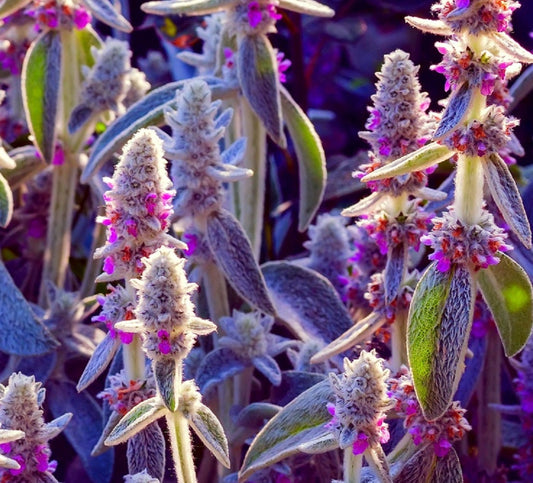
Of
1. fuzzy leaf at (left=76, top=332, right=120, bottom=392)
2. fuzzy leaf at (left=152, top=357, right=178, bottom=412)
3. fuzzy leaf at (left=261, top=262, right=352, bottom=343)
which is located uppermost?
fuzzy leaf at (left=152, top=357, right=178, bottom=412)

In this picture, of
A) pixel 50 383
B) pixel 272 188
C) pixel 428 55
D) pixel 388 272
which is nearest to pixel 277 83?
pixel 388 272

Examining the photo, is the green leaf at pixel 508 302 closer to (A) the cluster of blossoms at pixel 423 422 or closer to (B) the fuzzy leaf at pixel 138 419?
(A) the cluster of blossoms at pixel 423 422

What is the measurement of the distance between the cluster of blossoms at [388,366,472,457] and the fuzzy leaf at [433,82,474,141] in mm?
197

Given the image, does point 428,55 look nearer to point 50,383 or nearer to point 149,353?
point 50,383

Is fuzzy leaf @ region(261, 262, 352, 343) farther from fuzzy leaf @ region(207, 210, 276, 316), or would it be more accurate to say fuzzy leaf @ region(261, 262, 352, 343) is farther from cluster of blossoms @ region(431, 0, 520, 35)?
cluster of blossoms @ region(431, 0, 520, 35)

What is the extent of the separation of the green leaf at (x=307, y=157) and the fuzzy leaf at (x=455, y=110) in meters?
0.36

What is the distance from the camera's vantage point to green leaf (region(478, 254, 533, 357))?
765 mm

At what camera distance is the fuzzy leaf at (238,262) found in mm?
906

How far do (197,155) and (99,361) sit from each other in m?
0.22

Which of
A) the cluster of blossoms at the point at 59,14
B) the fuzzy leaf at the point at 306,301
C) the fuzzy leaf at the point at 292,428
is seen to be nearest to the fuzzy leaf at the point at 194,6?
the cluster of blossoms at the point at 59,14

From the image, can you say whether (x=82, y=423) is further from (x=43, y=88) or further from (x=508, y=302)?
(x=508, y=302)

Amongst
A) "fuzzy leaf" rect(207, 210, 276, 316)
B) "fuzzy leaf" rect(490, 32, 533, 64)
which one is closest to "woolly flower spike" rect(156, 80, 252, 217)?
"fuzzy leaf" rect(207, 210, 276, 316)

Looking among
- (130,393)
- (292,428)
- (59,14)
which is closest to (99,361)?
(130,393)

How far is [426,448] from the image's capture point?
0.77 meters
